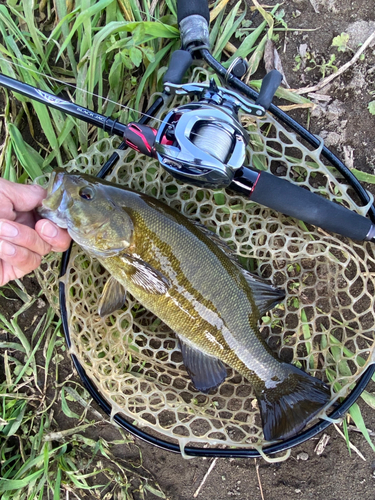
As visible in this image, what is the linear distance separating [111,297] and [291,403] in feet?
3.65

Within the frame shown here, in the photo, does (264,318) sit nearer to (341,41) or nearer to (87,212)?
(87,212)

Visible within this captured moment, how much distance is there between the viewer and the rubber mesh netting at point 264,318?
87.6 inches

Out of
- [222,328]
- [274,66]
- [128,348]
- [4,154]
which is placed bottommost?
[128,348]

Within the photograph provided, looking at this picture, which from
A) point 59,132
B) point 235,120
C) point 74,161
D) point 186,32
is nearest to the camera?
point 235,120

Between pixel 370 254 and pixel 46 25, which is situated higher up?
pixel 46 25

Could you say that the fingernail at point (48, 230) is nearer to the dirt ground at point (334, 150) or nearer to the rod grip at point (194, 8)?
the dirt ground at point (334, 150)

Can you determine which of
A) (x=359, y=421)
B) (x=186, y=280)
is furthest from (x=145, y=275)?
(x=359, y=421)

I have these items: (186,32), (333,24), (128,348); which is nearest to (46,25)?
(186,32)

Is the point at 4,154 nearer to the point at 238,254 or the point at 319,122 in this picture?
the point at 238,254

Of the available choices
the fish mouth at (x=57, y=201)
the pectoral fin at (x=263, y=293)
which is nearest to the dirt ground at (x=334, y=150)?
the fish mouth at (x=57, y=201)

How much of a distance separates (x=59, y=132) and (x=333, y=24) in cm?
180

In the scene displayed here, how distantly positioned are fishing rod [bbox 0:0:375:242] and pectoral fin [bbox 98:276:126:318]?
2.38 ft

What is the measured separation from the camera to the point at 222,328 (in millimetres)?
2088

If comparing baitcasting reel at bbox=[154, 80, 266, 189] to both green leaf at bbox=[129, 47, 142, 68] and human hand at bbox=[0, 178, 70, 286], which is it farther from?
human hand at bbox=[0, 178, 70, 286]
